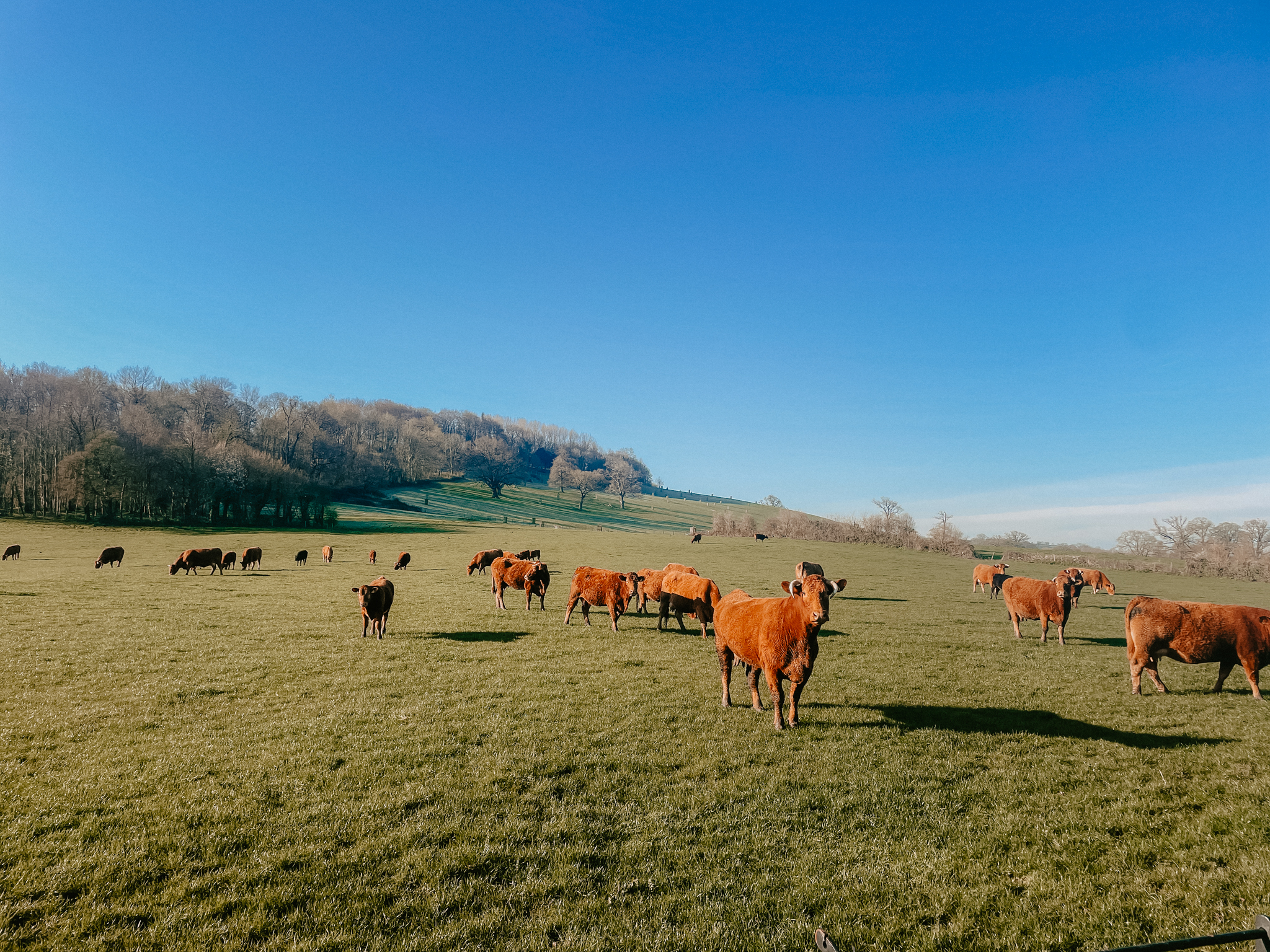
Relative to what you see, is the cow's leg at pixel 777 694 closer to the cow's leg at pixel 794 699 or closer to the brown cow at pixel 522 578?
the cow's leg at pixel 794 699

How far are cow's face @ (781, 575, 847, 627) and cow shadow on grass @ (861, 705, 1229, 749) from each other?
2665 millimetres

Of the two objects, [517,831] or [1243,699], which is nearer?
[517,831]

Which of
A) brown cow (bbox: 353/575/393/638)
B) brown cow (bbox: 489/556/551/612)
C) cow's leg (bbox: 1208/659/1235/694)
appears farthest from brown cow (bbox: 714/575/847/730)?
brown cow (bbox: 489/556/551/612)

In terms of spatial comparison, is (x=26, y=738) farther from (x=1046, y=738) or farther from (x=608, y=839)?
(x=1046, y=738)

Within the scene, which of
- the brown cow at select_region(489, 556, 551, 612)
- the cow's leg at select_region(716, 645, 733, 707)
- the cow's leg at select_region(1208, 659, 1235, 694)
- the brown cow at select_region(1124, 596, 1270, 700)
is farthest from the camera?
the brown cow at select_region(489, 556, 551, 612)

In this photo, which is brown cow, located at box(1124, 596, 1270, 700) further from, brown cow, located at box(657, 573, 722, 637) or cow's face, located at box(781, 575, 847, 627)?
brown cow, located at box(657, 573, 722, 637)

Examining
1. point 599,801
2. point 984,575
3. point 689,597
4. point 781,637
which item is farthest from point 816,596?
point 984,575

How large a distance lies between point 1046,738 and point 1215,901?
4433mm

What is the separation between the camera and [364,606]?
631 inches

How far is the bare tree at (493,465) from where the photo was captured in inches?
5212

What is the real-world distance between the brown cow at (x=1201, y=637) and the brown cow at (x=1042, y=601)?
5.20m

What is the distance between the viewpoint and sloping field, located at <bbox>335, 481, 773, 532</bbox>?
87875 mm

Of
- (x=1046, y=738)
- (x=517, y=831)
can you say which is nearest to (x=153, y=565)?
(x=517, y=831)

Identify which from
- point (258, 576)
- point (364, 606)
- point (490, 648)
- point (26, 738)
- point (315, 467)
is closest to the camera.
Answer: point (26, 738)
